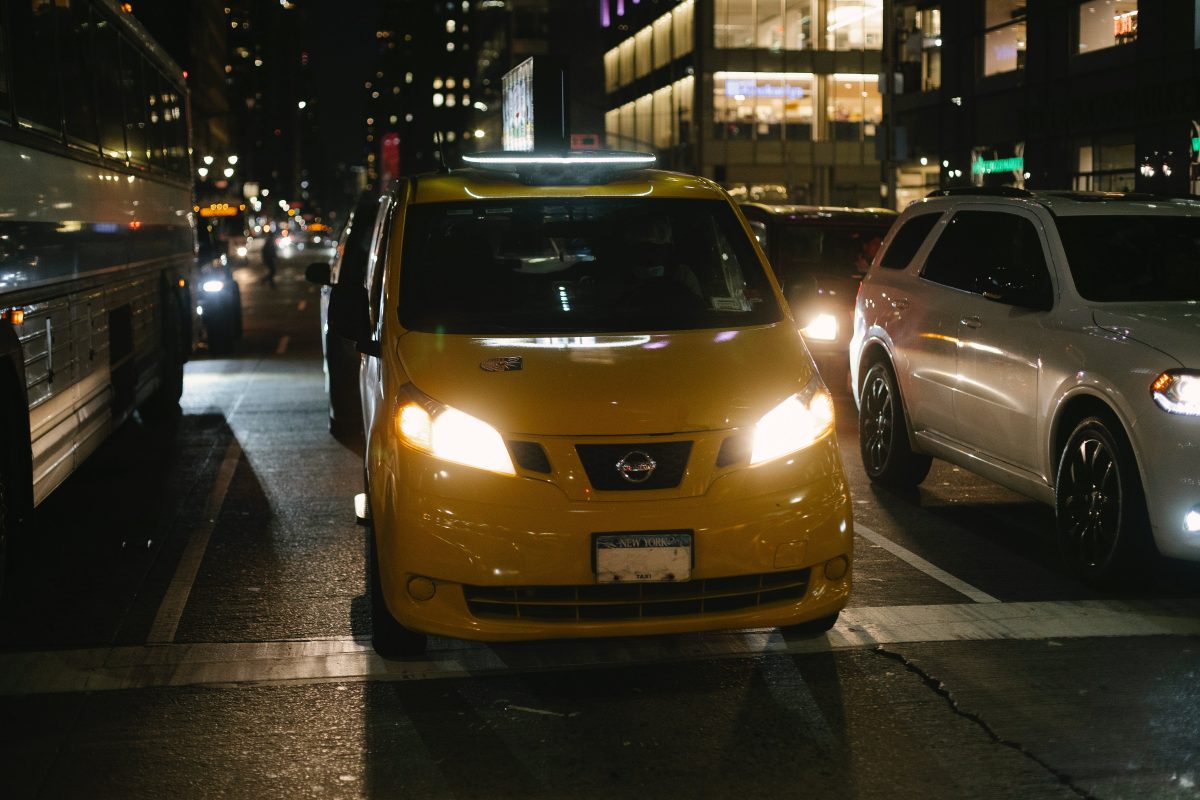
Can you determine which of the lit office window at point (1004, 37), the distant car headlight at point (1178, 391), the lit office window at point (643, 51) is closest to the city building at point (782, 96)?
the lit office window at point (643, 51)

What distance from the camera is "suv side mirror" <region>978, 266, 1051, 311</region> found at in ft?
24.0

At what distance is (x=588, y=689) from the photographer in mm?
5387

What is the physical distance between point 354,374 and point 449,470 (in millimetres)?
6499

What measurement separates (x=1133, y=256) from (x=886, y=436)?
229cm

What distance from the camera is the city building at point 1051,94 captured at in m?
27.3

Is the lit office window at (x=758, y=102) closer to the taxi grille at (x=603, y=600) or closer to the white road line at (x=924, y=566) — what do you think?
the white road line at (x=924, y=566)

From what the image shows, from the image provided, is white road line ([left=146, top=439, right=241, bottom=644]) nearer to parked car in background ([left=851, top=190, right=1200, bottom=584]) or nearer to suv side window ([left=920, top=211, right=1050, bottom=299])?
parked car in background ([left=851, top=190, right=1200, bottom=584])

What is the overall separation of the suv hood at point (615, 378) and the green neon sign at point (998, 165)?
29.5 metres

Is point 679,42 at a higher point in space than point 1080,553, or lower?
higher

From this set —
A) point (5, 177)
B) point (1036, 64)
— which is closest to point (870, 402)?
point (5, 177)

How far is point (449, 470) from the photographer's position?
521 cm

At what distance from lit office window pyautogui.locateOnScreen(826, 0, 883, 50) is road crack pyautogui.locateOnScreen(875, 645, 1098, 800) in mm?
63016

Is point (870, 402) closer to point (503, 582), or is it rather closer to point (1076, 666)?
point (1076, 666)

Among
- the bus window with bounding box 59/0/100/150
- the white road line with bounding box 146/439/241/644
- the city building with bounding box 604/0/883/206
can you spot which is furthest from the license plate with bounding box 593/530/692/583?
the city building with bounding box 604/0/883/206
